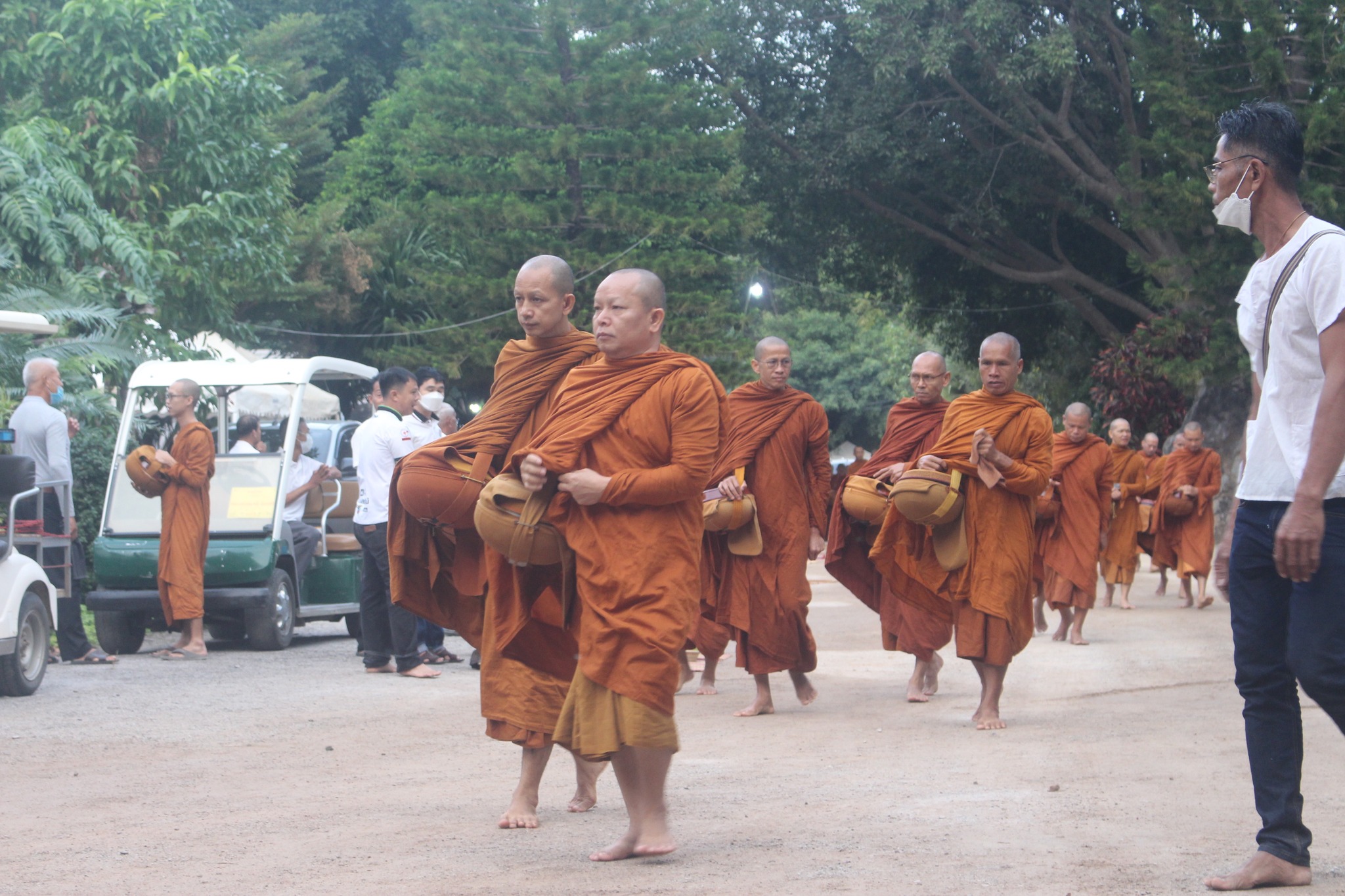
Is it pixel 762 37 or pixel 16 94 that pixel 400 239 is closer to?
pixel 762 37

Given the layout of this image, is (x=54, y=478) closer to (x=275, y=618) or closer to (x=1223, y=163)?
(x=275, y=618)

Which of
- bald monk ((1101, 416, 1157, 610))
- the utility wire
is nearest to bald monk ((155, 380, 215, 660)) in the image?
bald monk ((1101, 416, 1157, 610))

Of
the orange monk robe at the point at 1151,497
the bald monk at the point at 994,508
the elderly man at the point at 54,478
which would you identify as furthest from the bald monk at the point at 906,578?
the orange monk robe at the point at 1151,497

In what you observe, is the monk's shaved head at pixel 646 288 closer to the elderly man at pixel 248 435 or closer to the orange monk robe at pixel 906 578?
the orange monk robe at pixel 906 578

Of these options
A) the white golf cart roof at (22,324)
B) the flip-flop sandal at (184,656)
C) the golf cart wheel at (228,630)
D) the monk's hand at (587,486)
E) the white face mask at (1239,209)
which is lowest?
the golf cart wheel at (228,630)

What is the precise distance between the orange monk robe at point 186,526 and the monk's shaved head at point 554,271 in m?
5.96

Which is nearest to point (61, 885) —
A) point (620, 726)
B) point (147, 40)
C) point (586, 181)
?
point (620, 726)

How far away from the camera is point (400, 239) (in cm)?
2798

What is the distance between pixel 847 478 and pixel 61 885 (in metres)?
4.91

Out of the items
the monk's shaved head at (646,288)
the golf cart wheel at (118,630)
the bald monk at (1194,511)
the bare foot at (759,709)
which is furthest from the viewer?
the bald monk at (1194,511)

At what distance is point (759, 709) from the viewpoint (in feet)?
26.6

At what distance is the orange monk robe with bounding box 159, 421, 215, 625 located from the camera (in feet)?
34.1

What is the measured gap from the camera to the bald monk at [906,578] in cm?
828

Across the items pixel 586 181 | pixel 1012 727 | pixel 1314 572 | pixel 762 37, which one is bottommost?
pixel 1012 727
